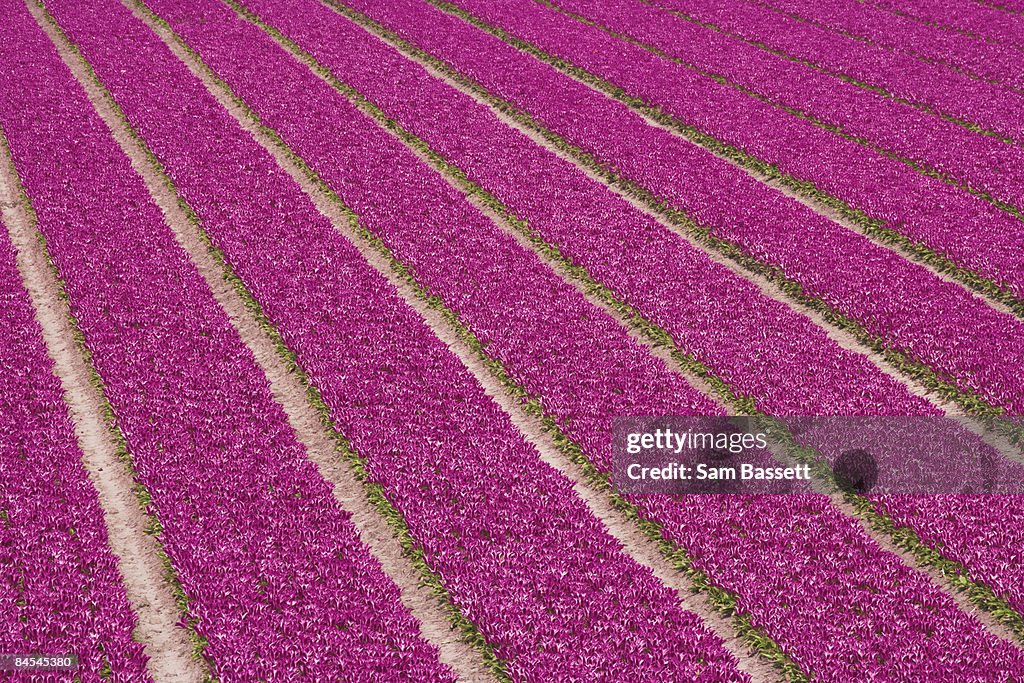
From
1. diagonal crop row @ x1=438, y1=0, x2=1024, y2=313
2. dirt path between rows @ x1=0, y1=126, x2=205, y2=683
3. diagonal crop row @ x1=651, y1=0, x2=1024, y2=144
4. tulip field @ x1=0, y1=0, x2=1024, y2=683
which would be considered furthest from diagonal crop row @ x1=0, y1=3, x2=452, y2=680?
diagonal crop row @ x1=651, y1=0, x2=1024, y2=144

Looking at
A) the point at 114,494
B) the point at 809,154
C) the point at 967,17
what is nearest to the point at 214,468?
the point at 114,494

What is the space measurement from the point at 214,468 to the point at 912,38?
86.4 feet

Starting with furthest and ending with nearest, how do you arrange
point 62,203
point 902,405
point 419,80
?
point 419,80 → point 62,203 → point 902,405

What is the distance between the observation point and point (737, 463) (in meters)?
11.8

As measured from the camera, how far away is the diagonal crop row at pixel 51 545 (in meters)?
9.05

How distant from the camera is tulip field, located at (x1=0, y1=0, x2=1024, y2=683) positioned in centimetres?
944

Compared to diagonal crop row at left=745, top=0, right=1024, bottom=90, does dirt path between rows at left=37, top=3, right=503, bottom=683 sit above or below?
below

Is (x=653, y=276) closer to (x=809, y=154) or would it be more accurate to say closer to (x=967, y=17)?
(x=809, y=154)

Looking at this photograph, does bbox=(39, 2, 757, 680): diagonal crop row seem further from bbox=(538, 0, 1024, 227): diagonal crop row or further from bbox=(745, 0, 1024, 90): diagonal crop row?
bbox=(745, 0, 1024, 90): diagonal crop row

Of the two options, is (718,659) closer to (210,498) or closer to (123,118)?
(210,498)

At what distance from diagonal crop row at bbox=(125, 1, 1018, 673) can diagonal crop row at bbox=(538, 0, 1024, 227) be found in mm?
7395

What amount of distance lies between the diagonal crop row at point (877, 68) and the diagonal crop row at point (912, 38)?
67 cm

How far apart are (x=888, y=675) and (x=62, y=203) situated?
1684cm

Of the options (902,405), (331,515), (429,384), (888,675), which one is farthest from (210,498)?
(902,405)
